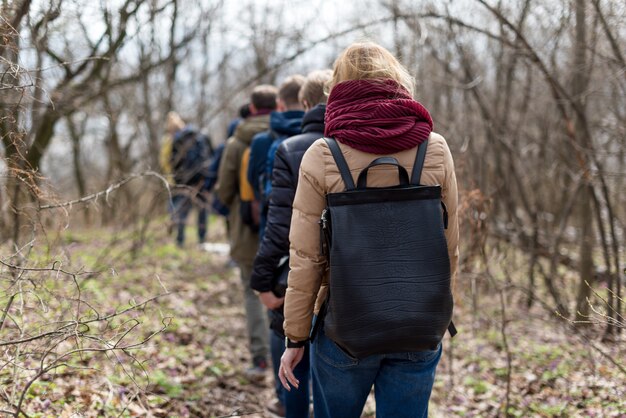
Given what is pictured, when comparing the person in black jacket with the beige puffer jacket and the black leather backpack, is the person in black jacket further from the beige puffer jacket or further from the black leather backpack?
the black leather backpack

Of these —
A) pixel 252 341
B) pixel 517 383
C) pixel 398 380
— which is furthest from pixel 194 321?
pixel 398 380

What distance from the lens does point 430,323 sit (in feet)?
6.73

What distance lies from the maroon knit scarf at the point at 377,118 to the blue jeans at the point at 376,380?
2.53 feet

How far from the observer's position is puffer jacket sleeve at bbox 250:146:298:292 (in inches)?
108

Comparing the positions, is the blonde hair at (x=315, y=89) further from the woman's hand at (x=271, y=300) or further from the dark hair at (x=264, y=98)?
the dark hair at (x=264, y=98)

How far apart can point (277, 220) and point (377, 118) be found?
2.97 ft

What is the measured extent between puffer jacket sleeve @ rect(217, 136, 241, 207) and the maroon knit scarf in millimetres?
2477

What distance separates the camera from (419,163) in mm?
2092

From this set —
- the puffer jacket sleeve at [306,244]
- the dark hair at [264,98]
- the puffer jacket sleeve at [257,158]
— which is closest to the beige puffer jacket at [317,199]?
the puffer jacket sleeve at [306,244]

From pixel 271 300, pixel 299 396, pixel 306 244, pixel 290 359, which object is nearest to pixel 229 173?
pixel 271 300

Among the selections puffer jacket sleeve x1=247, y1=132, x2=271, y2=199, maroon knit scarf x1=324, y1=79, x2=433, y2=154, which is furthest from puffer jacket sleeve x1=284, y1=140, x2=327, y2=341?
puffer jacket sleeve x1=247, y1=132, x2=271, y2=199

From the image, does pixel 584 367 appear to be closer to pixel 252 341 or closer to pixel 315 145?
pixel 252 341

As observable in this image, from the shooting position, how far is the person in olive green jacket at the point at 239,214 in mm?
4441

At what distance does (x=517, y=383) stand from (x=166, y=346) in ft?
9.46
